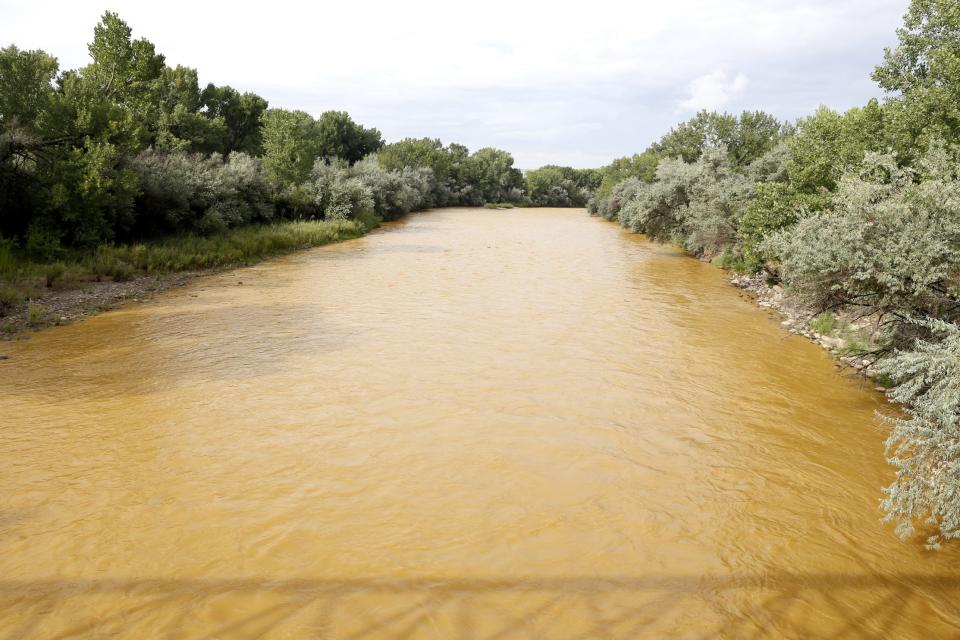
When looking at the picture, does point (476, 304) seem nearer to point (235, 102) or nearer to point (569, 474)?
point (569, 474)

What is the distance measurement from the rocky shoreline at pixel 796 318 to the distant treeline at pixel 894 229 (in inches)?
13.4

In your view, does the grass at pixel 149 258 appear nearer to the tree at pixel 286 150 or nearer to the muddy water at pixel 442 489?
the muddy water at pixel 442 489

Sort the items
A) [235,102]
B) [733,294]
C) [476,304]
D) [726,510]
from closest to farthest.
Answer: [726,510] < [476,304] < [733,294] < [235,102]

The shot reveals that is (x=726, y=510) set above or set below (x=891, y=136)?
below

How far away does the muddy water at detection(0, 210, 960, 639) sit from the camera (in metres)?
5.31

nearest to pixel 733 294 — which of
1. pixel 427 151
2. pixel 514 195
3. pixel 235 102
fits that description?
pixel 235 102

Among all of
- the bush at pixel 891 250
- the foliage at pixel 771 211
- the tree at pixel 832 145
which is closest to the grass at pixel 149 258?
the bush at pixel 891 250

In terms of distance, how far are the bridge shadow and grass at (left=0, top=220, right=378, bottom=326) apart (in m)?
11.7

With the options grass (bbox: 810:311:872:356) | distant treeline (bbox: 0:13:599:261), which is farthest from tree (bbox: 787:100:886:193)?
distant treeline (bbox: 0:13:599:261)

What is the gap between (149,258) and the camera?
21.1m

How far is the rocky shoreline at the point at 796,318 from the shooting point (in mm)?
12207

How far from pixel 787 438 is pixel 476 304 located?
34.0ft

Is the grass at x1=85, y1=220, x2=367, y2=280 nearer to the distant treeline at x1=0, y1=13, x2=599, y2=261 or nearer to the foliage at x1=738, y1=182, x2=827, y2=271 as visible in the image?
the distant treeline at x1=0, y1=13, x2=599, y2=261

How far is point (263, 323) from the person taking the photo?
1520 centimetres
